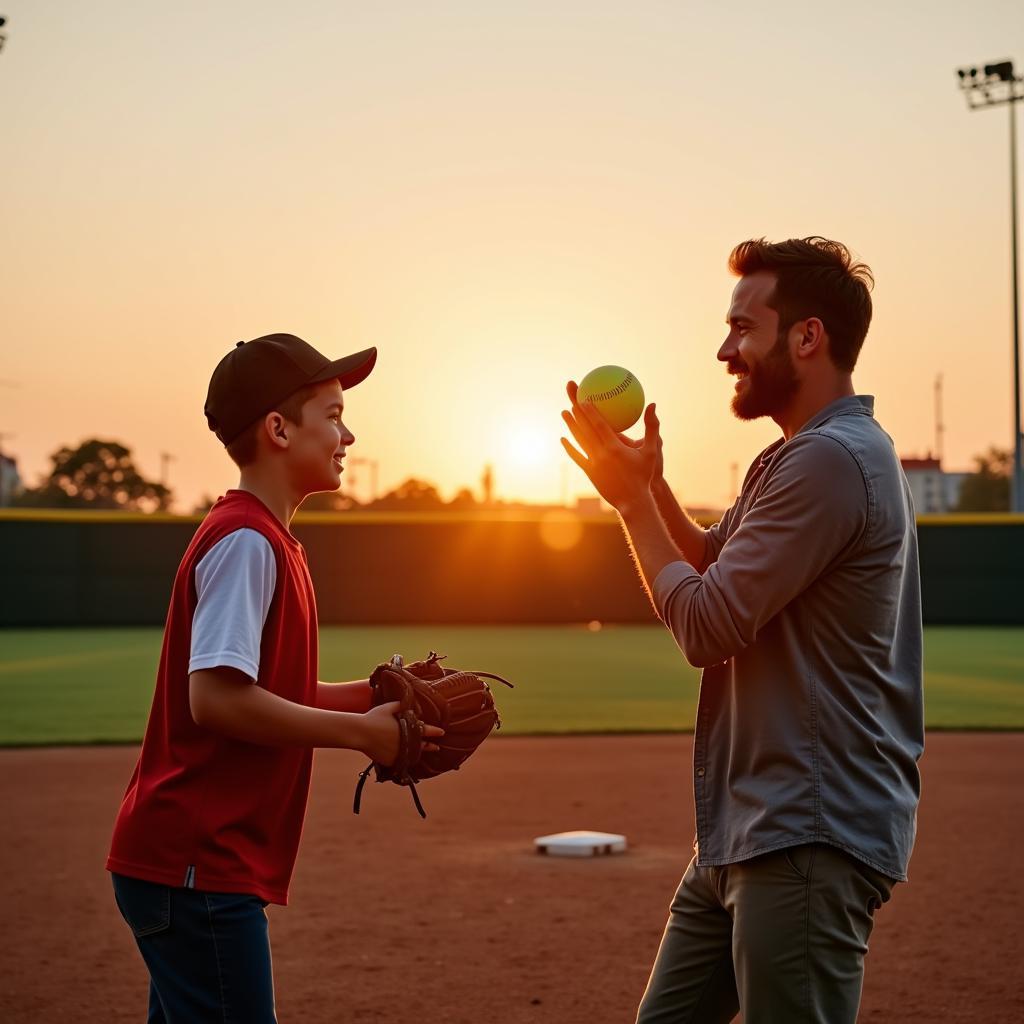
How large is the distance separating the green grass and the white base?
4.98 meters

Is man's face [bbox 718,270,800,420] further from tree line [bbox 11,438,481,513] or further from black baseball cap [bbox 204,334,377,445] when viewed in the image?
tree line [bbox 11,438,481,513]

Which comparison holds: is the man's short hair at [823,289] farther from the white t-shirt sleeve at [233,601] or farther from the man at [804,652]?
the white t-shirt sleeve at [233,601]

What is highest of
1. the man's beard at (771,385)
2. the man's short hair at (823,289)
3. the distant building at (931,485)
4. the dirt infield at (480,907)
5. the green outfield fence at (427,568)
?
the distant building at (931,485)

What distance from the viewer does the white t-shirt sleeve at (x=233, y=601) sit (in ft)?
8.31

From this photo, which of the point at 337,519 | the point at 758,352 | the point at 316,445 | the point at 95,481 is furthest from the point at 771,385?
the point at 95,481

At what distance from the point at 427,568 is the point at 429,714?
28493 millimetres

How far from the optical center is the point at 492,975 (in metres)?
5.35

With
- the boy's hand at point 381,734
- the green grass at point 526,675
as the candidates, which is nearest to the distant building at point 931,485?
the green grass at point 526,675

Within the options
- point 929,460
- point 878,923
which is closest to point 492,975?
point 878,923

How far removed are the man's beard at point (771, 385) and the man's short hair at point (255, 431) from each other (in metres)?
0.92

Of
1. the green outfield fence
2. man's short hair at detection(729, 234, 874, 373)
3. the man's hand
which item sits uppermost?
man's short hair at detection(729, 234, 874, 373)

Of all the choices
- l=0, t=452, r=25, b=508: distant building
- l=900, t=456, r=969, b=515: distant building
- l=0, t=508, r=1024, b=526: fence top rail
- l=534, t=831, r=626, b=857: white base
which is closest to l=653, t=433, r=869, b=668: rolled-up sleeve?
l=534, t=831, r=626, b=857: white base

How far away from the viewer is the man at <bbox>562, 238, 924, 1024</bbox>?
2.63 meters

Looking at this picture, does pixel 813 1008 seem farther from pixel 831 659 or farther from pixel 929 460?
pixel 929 460
